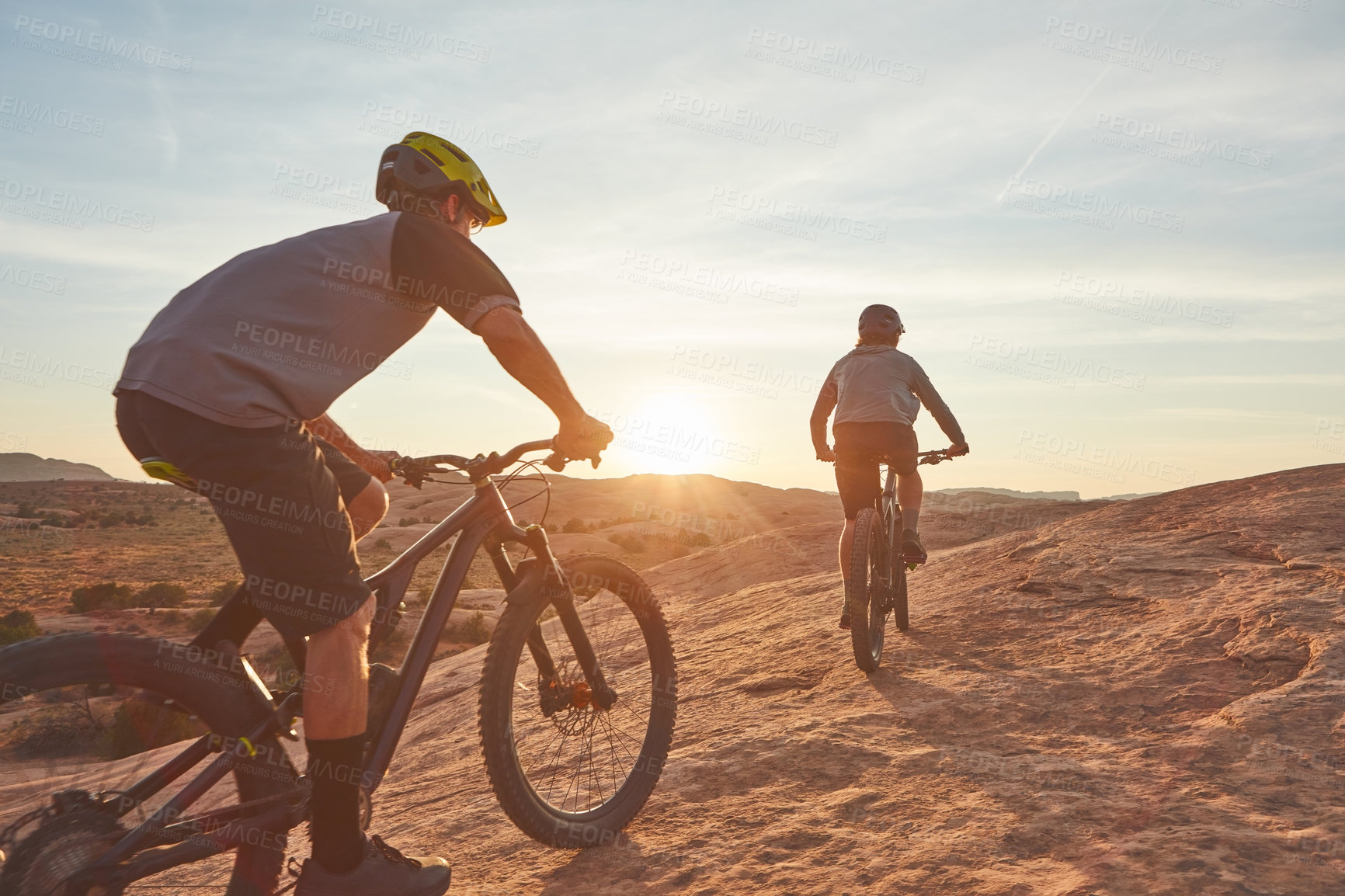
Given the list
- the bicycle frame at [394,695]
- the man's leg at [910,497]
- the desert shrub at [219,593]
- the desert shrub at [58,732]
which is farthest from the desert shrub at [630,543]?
the desert shrub at [58,732]

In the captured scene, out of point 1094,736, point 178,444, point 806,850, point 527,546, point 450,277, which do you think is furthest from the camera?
point 1094,736

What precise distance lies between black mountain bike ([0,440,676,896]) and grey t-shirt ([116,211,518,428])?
56 cm

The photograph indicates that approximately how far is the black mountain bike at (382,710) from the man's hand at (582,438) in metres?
0.09

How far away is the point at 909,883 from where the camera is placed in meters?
2.58

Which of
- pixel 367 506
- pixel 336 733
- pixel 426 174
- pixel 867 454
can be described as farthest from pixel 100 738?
pixel 867 454

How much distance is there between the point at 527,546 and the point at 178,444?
1.24 meters

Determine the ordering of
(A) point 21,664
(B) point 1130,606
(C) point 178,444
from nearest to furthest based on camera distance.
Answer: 1. (A) point 21,664
2. (C) point 178,444
3. (B) point 1130,606

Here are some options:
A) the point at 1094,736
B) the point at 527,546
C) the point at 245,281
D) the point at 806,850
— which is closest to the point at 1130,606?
the point at 1094,736

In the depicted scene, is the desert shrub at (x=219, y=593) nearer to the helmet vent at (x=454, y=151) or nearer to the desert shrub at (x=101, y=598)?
the desert shrub at (x=101, y=598)

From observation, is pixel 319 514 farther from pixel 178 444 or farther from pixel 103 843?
pixel 103 843

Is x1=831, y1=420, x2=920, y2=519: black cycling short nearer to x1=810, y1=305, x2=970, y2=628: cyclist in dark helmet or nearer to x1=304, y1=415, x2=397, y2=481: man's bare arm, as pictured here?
x1=810, y1=305, x2=970, y2=628: cyclist in dark helmet

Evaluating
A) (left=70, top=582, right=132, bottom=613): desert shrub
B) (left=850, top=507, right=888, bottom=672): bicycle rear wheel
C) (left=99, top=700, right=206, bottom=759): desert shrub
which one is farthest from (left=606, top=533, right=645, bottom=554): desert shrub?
(left=99, top=700, right=206, bottom=759): desert shrub

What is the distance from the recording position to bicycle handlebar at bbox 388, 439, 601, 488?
2.93 m

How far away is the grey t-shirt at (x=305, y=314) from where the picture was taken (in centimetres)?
226
